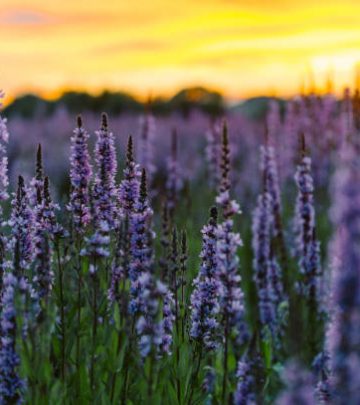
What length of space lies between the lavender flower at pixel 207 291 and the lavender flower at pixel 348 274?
5.50ft

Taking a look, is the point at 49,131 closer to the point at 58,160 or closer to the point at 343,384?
the point at 58,160

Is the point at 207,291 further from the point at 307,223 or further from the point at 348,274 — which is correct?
the point at 307,223

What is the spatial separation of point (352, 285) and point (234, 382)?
118 inches

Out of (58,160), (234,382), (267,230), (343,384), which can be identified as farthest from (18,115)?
(343,384)

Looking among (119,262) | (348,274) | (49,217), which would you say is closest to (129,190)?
(49,217)

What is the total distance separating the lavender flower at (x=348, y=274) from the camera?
10.2ft

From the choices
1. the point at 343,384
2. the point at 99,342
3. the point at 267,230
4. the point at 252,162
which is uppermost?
the point at 252,162

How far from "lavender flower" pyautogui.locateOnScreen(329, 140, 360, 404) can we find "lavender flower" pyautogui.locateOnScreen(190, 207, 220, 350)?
1677 millimetres

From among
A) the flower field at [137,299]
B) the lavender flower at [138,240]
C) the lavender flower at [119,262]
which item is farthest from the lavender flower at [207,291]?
the lavender flower at [119,262]

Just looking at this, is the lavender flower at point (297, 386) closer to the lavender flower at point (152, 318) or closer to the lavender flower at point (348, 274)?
the lavender flower at point (348, 274)

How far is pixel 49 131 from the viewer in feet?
99.6

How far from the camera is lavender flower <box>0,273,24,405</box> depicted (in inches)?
169

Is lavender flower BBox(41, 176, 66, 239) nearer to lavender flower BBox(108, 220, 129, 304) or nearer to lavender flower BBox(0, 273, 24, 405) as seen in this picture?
lavender flower BBox(108, 220, 129, 304)

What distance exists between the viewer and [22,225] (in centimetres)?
531
